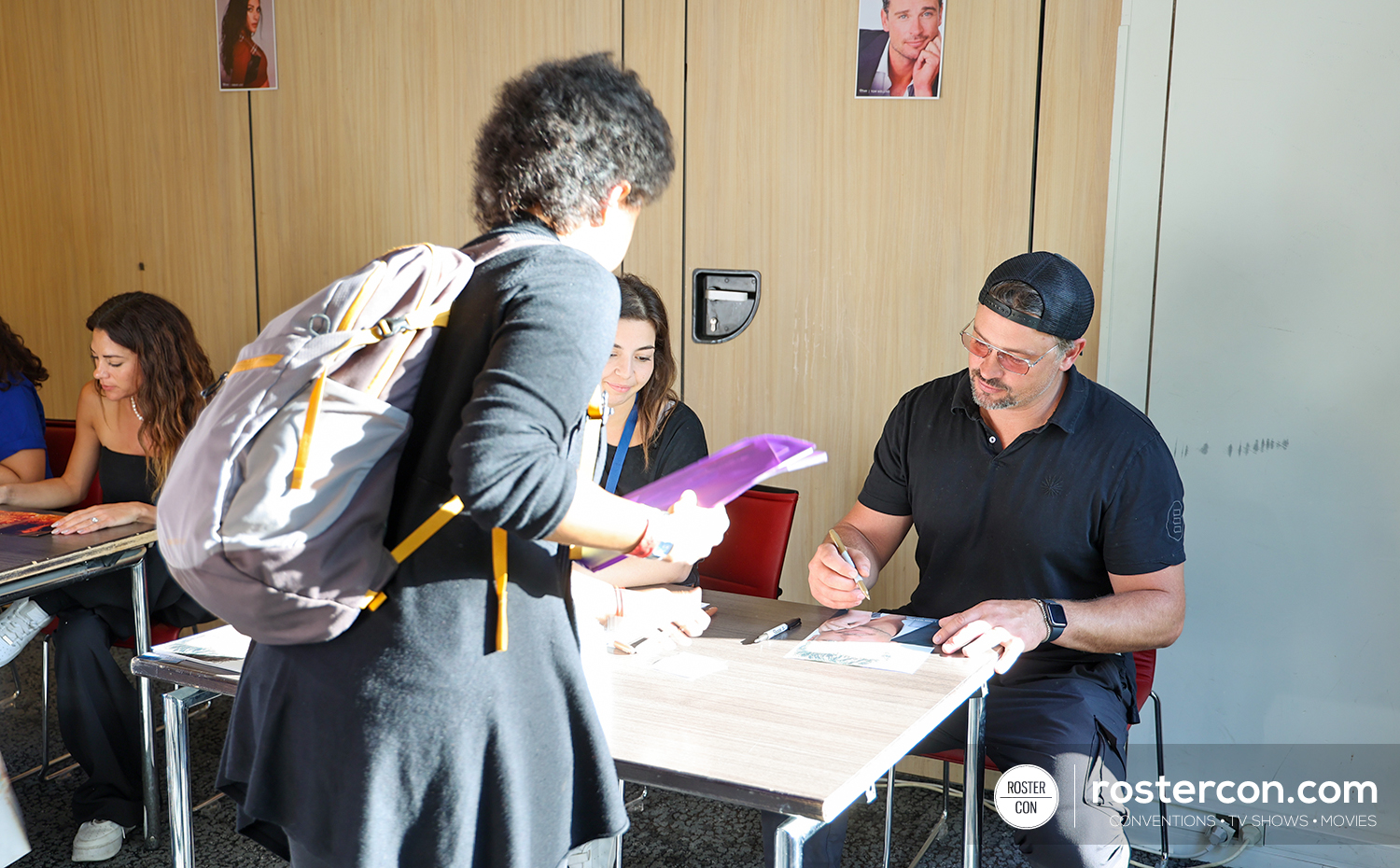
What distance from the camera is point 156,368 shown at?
2934 mm

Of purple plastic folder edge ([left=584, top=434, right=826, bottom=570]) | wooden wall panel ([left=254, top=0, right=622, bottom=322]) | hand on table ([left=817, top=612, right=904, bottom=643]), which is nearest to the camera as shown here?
purple plastic folder edge ([left=584, top=434, right=826, bottom=570])

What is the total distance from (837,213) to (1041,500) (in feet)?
3.95

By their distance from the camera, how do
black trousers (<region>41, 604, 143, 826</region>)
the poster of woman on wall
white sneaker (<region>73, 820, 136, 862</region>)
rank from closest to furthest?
white sneaker (<region>73, 820, 136, 862</region>) < black trousers (<region>41, 604, 143, 826</region>) < the poster of woman on wall

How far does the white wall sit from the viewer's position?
2.32 metres

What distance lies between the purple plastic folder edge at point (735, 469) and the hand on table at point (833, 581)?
77 cm

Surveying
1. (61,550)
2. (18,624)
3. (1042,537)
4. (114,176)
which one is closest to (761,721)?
(1042,537)

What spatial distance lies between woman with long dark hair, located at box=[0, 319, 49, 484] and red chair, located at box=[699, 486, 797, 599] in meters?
2.13

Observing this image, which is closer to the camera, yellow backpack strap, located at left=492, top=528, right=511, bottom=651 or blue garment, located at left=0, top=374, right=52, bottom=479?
yellow backpack strap, located at left=492, top=528, right=511, bottom=651

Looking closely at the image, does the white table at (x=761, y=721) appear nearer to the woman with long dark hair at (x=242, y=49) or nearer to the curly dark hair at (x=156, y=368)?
the curly dark hair at (x=156, y=368)

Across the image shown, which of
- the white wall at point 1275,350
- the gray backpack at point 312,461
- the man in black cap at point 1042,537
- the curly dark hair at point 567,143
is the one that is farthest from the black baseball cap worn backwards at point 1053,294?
the gray backpack at point 312,461

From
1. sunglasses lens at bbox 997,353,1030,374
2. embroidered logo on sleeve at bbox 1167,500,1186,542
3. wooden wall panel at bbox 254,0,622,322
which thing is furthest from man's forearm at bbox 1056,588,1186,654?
wooden wall panel at bbox 254,0,622,322

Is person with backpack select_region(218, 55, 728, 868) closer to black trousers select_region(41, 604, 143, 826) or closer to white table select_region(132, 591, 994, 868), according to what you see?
white table select_region(132, 591, 994, 868)

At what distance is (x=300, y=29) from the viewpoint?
12.1 ft

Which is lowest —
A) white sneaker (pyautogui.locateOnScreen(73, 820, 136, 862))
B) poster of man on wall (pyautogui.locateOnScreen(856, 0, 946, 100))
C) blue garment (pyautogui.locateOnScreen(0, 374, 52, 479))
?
white sneaker (pyautogui.locateOnScreen(73, 820, 136, 862))
